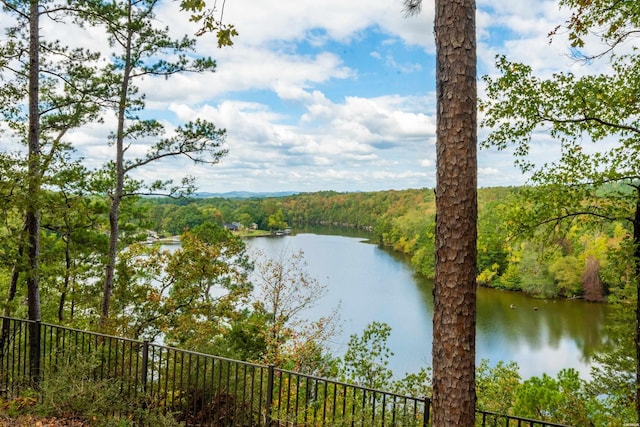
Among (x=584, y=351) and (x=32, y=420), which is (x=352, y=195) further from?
(x=32, y=420)

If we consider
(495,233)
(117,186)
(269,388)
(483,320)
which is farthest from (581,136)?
(483,320)

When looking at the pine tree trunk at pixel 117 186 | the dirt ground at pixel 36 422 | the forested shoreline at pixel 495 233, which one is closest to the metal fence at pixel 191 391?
the dirt ground at pixel 36 422

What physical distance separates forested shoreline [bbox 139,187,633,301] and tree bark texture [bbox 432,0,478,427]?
88 cm

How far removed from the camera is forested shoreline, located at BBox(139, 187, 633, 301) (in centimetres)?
639

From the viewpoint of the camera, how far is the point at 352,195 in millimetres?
105500

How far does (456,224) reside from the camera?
261 cm

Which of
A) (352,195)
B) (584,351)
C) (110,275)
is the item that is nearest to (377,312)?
(584,351)

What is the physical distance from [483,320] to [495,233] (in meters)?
20.7

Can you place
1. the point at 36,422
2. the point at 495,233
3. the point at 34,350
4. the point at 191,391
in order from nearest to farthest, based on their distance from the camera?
the point at 36,422 < the point at 34,350 < the point at 191,391 < the point at 495,233

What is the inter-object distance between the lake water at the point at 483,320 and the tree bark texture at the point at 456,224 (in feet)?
38.7

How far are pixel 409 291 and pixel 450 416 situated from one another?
1168 inches

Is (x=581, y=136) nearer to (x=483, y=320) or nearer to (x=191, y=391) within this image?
(x=191, y=391)

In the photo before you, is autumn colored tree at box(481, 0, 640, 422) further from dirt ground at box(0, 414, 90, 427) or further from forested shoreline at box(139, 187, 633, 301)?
dirt ground at box(0, 414, 90, 427)

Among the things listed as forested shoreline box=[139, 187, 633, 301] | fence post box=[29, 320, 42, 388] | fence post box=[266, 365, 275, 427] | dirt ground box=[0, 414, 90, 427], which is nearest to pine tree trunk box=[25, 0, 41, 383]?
fence post box=[29, 320, 42, 388]
